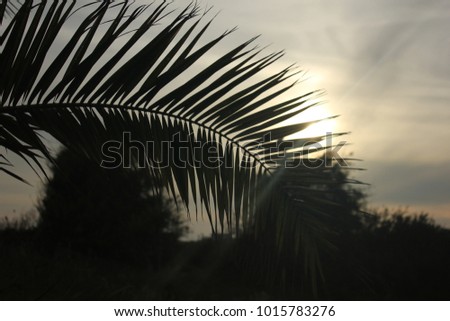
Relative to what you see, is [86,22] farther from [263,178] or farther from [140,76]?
[263,178]

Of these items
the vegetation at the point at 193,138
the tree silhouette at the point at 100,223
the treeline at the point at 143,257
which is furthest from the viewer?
→ the tree silhouette at the point at 100,223

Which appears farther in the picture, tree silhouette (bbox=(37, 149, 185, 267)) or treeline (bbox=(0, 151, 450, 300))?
tree silhouette (bbox=(37, 149, 185, 267))

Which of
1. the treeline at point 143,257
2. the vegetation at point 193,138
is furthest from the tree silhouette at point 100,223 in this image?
the vegetation at point 193,138

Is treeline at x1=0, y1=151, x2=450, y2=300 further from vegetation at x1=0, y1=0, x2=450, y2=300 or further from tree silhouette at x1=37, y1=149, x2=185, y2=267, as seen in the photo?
vegetation at x1=0, y1=0, x2=450, y2=300

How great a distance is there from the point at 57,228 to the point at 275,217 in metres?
13.8

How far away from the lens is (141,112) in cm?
144

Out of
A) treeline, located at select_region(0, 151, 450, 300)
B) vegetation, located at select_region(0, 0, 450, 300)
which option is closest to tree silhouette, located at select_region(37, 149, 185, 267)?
treeline, located at select_region(0, 151, 450, 300)

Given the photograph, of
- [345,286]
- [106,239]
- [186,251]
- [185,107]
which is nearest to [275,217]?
[185,107]

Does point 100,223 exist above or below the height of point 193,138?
below

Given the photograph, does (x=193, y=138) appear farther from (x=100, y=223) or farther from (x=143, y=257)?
Answer: (x=143, y=257)

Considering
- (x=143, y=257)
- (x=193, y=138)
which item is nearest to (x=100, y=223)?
(x=143, y=257)

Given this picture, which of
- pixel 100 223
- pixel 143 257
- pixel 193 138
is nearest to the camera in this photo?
pixel 193 138

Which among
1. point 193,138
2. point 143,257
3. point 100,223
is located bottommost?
point 143,257

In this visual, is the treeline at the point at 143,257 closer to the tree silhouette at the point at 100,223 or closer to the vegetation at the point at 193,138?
the tree silhouette at the point at 100,223
